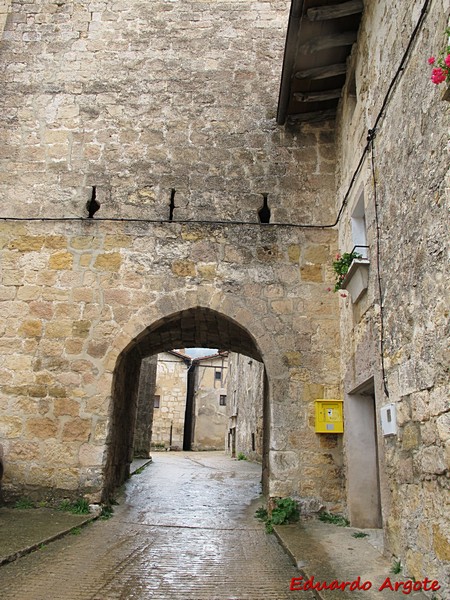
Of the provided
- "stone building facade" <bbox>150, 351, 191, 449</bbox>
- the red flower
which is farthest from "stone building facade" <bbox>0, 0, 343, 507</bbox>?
"stone building facade" <bbox>150, 351, 191, 449</bbox>

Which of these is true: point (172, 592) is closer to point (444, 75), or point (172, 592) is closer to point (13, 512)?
point (13, 512)

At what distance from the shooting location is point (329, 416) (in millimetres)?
4969

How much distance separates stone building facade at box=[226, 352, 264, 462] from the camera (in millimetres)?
11580

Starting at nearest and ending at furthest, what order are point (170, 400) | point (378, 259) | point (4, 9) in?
point (378, 259) → point (4, 9) → point (170, 400)

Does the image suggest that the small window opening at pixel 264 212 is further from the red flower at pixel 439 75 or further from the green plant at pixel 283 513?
the red flower at pixel 439 75

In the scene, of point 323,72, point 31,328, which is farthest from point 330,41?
point 31,328

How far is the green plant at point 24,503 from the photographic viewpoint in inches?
189

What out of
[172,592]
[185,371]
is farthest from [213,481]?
[185,371]

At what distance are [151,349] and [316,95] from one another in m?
3.89

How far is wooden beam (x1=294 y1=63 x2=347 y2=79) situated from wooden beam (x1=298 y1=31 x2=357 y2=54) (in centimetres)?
27

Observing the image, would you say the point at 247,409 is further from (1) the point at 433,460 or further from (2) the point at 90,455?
(1) the point at 433,460

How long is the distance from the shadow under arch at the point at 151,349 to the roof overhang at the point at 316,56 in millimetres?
2545

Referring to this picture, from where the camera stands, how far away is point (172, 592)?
2865mm

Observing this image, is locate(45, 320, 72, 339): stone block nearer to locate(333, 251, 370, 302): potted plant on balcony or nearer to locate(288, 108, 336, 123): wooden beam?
locate(333, 251, 370, 302): potted plant on balcony
